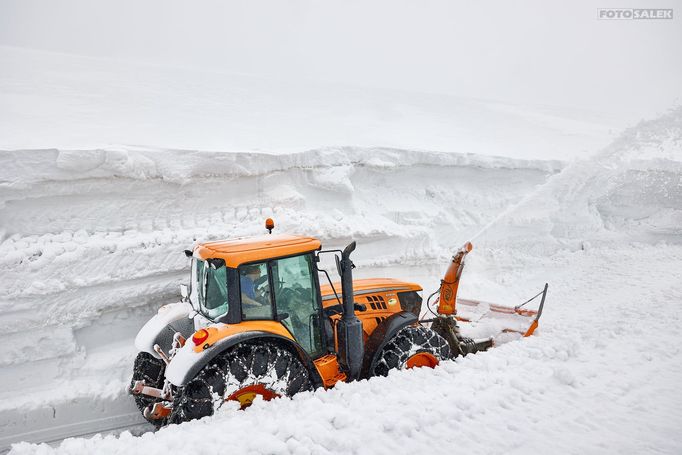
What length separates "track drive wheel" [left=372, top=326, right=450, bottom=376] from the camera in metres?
3.71

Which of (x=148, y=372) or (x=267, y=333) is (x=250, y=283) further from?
(x=148, y=372)

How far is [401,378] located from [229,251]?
159 centimetres

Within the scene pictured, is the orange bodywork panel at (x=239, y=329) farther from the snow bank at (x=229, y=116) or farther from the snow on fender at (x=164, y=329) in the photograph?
the snow bank at (x=229, y=116)

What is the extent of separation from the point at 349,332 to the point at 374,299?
669 mm

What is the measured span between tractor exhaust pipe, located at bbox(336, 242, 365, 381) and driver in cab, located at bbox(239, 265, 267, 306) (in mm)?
651

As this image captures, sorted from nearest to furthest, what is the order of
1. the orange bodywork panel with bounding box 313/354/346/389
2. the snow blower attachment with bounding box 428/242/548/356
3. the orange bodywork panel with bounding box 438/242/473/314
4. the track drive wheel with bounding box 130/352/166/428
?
the orange bodywork panel with bounding box 313/354/346/389 < the track drive wheel with bounding box 130/352/166/428 < the snow blower attachment with bounding box 428/242/548/356 < the orange bodywork panel with bounding box 438/242/473/314

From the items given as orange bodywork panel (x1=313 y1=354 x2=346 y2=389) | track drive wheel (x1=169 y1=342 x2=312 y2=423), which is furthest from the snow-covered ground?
orange bodywork panel (x1=313 y1=354 x2=346 y2=389)

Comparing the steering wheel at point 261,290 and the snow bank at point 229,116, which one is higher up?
the snow bank at point 229,116

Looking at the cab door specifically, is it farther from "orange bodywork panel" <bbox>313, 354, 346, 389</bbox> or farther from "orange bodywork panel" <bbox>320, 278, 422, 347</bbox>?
"orange bodywork panel" <bbox>320, 278, 422, 347</bbox>

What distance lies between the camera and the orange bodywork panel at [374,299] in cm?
396

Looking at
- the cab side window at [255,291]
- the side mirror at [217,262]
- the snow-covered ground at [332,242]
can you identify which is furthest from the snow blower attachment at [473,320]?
the side mirror at [217,262]

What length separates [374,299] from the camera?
13.4ft

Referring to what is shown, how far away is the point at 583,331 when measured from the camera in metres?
4.46

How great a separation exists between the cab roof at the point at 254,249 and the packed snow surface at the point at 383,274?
39.9 inches
